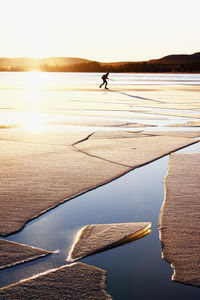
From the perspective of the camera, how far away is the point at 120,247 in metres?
2.81

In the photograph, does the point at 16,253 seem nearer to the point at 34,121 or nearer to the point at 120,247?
the point at 120,247

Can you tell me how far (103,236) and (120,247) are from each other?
0.55ft

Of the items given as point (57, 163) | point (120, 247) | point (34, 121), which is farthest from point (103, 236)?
point (34, 121)

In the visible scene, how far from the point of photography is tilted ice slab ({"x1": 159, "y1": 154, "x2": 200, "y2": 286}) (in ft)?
8.25

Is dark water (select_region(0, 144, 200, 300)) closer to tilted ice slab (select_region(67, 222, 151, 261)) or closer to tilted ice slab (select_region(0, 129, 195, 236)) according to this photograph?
tilted ice slab (select_region(67, 222, 151, 261))

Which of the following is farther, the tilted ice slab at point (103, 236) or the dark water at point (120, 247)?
the tilted ice slab at point (103, 236)

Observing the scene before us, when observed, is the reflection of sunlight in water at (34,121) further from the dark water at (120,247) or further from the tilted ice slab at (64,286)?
the tilted ice slab at (64,286)

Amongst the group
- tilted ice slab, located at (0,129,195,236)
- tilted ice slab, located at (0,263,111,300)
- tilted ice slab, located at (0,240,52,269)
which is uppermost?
tilted ice slab, located at (0,129,195,236)

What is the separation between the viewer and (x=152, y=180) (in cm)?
451

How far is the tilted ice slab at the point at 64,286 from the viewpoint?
7.14ft

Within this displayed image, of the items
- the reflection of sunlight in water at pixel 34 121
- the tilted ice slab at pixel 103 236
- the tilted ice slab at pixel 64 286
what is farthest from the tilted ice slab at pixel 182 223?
the reflection of sunlight in water at pixel 34 121

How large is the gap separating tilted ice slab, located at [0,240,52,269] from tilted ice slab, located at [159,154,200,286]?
2.63 ft

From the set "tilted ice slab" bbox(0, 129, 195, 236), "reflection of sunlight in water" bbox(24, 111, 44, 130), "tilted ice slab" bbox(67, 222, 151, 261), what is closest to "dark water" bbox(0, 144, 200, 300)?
"tilted ice slab" bbox(67, 222, 151, 261)

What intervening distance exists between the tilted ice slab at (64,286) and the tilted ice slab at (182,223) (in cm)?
45
